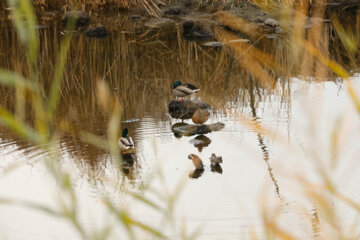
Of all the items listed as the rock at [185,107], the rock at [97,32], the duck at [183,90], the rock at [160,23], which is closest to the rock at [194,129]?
the rock at [185,107]

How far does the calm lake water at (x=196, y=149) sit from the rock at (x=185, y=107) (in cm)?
15

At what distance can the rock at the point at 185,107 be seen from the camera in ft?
27.1

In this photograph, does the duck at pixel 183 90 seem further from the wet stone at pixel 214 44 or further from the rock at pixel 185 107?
the wet stone at pixel 214 44

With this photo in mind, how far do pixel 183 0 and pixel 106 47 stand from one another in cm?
398

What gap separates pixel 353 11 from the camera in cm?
1562

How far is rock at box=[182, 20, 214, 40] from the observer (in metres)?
13.3

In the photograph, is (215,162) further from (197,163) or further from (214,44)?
(214,44)

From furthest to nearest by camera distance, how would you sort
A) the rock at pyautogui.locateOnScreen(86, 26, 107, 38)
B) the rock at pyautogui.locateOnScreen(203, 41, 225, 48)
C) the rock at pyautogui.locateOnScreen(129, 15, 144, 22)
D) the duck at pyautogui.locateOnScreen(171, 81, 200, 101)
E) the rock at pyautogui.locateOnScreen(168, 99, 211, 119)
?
the rock at pyautogui.locateOnScreen(129, 15, 144, 22) < the rock at pyautogui.locateOnScreen(86, 26, 107, 38) < the rock at pyautogui.locateOnScreen(203, 41, 225, 48) < the duck at pyautogui.locateOnScreen(171, 81, 200, 101) < the rock at pyautogui.locateOnScreen(168, 99, 211, 119)

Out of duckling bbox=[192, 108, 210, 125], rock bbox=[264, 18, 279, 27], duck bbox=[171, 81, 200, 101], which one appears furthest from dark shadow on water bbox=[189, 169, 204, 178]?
rock bbox=[264, 18, 279, 27]

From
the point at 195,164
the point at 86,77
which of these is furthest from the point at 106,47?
the point at 195,164

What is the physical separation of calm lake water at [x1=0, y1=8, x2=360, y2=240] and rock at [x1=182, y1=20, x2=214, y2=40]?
1088 millimetres

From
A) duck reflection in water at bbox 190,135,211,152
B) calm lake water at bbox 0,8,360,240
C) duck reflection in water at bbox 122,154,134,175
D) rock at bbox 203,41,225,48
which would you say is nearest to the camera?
calm lake water at bbox 0,8,360,240

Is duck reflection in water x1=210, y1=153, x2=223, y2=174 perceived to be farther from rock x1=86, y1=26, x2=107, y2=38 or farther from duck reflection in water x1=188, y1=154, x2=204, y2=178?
rock x1=86, y1=26, x2=107, y2=38

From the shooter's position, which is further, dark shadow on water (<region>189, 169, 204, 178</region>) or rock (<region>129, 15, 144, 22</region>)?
rock (<region>129, 15, 144, 22</region>)
